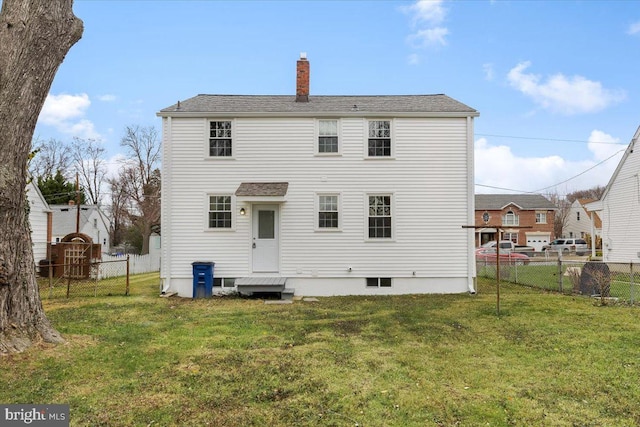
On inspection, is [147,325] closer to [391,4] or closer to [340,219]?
[340,219]

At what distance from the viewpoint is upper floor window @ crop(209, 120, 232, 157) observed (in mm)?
11086

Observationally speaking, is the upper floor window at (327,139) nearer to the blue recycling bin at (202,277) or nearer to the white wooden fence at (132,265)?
the blue recycling bin at (202,277)

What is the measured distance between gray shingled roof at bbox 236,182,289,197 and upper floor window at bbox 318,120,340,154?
5.24ft

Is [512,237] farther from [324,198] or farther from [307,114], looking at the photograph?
[307,114]

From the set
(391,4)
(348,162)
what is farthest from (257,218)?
(391,4)

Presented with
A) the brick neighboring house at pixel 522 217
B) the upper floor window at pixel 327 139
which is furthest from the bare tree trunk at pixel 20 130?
the brick neighboring house at pixel 522 217

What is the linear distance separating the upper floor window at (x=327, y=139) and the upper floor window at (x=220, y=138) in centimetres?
278

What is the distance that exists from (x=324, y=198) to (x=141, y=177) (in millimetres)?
31254

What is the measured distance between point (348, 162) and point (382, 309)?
462cm

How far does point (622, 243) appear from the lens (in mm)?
16438

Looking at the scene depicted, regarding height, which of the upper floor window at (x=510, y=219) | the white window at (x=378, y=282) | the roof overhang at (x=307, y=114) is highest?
the roof overhang at (x=307, y=114)

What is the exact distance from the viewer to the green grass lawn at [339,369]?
135 inches

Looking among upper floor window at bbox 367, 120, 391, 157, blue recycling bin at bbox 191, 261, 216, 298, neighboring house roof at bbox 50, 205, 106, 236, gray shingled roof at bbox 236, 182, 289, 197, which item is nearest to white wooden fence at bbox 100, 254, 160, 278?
blue recycling bin at bbox 191, 261, 216, 298

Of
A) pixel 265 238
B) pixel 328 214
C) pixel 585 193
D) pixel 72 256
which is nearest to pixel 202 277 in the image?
pixel 265 238
